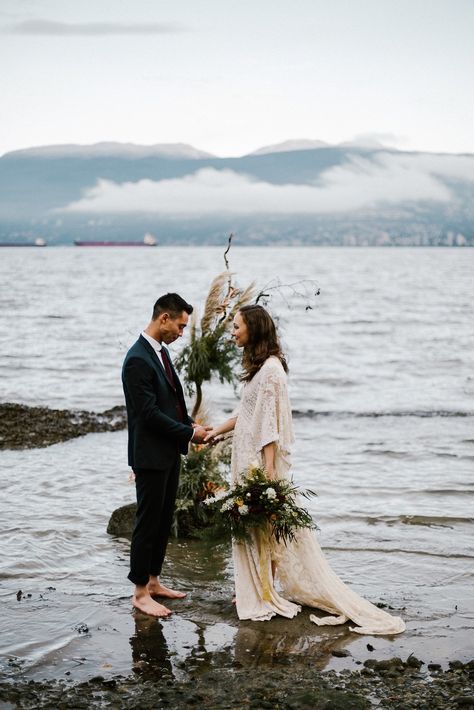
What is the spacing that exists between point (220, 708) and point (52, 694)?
1.04 meters

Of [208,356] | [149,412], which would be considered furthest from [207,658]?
[208,356]

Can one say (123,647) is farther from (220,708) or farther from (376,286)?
(376,286)

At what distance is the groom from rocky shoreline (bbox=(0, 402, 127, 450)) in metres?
8.46

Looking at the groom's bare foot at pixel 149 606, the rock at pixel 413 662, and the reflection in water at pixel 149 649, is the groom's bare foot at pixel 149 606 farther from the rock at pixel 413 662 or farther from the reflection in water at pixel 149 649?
the rock at pixel 413 662

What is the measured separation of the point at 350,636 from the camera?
270 inches

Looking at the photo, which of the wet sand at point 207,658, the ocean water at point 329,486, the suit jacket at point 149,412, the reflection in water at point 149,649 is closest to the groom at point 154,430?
the suit jacket at point 149,412

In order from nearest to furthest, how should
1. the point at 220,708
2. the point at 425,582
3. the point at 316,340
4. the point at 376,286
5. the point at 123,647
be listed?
the point at 220,708
the point at 123,647
the point at 425,582
the point at 316,340
the point at 376,286

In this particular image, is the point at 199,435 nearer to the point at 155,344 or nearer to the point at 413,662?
the point at 155,344

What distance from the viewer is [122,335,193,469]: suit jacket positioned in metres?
7.04

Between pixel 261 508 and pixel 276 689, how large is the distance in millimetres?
1496

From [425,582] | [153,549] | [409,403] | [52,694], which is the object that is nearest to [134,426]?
[153,549]

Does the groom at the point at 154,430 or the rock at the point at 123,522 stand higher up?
the groom at the point at 154,430

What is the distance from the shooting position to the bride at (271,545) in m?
6.98

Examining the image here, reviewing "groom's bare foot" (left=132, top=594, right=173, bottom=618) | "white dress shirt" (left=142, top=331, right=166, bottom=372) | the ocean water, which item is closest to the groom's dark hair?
"white dress shirt" (left=142, top=331, right=166, bottom=372)
